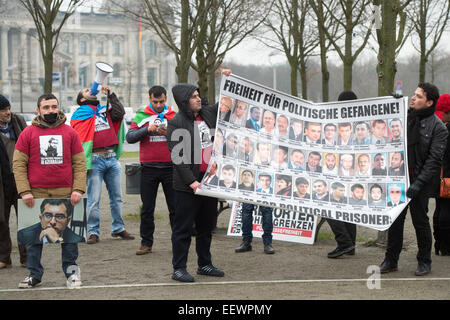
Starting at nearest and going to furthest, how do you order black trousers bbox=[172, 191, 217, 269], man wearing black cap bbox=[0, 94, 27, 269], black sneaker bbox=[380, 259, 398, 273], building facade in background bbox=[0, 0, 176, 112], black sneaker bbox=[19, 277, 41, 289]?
black sneaker bbox=[19, 277, 41, 289]
black trousers bbox=[172, 191, 217, 269]
black sneaker bbox=[380, 259, 398, 273]
man wearing black cap bbox=[0, 94, 27, 269]
building facade in background bbox=[0, 0, 176, 112]

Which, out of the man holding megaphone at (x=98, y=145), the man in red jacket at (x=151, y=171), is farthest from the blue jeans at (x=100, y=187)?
the man in red jacket at (x=151, y=171)

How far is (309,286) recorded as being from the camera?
20.8 feet

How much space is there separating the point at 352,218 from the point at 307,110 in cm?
122

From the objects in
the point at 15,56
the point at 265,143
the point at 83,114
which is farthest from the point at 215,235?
the point at 15,56

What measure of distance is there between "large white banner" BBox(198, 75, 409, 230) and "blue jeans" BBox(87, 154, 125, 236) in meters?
2.89

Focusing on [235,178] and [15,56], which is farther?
[15,56]

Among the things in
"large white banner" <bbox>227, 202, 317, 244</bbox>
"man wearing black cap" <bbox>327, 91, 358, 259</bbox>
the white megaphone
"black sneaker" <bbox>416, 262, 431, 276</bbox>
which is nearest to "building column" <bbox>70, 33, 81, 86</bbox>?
the white megaphone

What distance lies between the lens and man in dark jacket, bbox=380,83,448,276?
6715 mm

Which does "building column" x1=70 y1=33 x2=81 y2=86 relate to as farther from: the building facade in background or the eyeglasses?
the eyeglasses

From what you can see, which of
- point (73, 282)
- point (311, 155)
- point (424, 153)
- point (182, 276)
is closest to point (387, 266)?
point (424, 153)

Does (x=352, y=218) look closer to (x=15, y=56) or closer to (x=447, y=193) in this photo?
(x=447, y=193)

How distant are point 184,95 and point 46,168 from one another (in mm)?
1446

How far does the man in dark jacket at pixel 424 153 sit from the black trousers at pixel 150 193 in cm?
272

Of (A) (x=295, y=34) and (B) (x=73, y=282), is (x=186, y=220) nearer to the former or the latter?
(B) (x=73, y=282)
